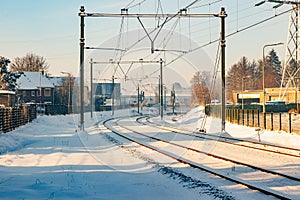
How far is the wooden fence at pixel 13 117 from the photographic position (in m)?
25.1

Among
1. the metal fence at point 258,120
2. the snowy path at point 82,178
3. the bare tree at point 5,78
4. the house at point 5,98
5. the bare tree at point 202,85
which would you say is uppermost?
the bare tree at point 5,78

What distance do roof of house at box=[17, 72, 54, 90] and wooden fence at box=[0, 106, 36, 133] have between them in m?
59.6

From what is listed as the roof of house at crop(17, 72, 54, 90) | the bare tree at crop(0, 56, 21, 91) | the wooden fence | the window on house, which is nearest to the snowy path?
the wooden fence

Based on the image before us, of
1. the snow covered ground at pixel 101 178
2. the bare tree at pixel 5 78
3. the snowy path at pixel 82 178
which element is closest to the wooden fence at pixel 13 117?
the snow covered ground at pixel 101 178

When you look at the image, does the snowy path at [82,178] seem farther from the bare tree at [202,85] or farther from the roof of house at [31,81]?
the roof of house at [31,81]

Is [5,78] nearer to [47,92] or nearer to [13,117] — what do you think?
[47,92]

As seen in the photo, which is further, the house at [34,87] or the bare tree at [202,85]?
the house at [34,87]

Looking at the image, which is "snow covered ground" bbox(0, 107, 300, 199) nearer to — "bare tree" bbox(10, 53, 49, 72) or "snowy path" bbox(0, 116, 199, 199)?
"snowy path" bbox(0, 116, 199, 199)

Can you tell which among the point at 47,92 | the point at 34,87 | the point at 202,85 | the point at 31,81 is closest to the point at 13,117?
the point at 202,85

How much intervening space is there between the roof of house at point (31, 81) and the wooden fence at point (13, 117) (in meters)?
59.6

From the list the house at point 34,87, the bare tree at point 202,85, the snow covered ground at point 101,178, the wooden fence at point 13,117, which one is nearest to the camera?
the snow covered ground at point 101,178

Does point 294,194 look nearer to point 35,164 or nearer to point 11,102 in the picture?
point 35,164

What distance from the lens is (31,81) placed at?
318 ft

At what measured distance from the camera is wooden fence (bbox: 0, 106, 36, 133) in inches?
988
